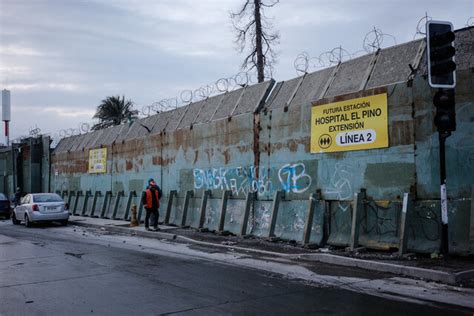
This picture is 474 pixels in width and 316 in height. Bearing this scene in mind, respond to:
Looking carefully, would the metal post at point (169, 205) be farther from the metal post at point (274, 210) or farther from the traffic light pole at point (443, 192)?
the traffic light pole at point (443, 192)

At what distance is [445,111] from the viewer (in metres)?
9.45

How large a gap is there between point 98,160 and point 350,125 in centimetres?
Answer: 1723

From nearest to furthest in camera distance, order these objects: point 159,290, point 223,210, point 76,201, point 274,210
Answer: point 159,290 → point 274,210 → point 223,210 → point 76,201

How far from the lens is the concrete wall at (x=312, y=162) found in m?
10.3

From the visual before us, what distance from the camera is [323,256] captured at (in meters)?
10.6

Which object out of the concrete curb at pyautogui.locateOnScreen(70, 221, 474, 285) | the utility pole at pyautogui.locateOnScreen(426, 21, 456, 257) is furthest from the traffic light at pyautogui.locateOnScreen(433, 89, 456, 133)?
A: the concrete curb at pyautogui.locateOnScreen(70, 221, 474, 285)

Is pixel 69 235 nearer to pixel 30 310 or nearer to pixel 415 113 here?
pixel 30 310

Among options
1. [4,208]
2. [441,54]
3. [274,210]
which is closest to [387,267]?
[441,54]

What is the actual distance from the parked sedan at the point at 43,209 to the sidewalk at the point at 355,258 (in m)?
7.02

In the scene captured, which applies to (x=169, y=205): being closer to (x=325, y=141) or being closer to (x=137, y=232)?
(x=137, y=232)

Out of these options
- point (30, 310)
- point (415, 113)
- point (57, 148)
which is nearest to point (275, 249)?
point (415, 113)

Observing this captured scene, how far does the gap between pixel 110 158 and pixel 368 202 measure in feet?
53.9

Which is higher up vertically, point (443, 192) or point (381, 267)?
point (443, 192)

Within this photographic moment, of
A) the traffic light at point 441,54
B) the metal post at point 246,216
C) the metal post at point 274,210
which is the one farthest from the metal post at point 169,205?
the traffic light at point 441,54
